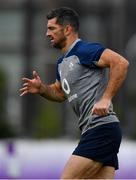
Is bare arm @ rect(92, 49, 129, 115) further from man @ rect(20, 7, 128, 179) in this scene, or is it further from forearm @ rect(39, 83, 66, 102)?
forearm @ rect(39, 83, 66, 102)

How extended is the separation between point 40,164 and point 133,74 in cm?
2049

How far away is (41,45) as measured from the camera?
114 ft

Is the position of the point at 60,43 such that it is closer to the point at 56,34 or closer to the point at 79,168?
the point at 56,34

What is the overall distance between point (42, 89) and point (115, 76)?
1001 millimetres

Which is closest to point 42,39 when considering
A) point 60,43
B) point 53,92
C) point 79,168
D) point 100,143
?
point 53,92

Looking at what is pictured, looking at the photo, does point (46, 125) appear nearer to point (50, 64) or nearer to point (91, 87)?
point (50, 64)

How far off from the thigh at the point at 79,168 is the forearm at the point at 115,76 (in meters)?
0.58

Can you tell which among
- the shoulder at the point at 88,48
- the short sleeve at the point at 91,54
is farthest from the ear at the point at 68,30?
the short sleeve at the point at 91,54

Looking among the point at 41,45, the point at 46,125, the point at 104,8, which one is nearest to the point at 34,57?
the point at 41,45

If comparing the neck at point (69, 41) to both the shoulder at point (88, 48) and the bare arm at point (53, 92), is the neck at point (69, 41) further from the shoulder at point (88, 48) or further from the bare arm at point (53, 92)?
the bare arm at point (53, 92)

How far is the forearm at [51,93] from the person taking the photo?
28.1 ft

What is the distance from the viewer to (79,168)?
311 inches

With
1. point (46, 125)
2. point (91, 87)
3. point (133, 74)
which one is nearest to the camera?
point (91, 87)

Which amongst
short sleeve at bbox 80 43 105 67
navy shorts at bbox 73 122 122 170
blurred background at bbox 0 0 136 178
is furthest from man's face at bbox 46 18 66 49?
blurred background at bbox 0 0 136 178
